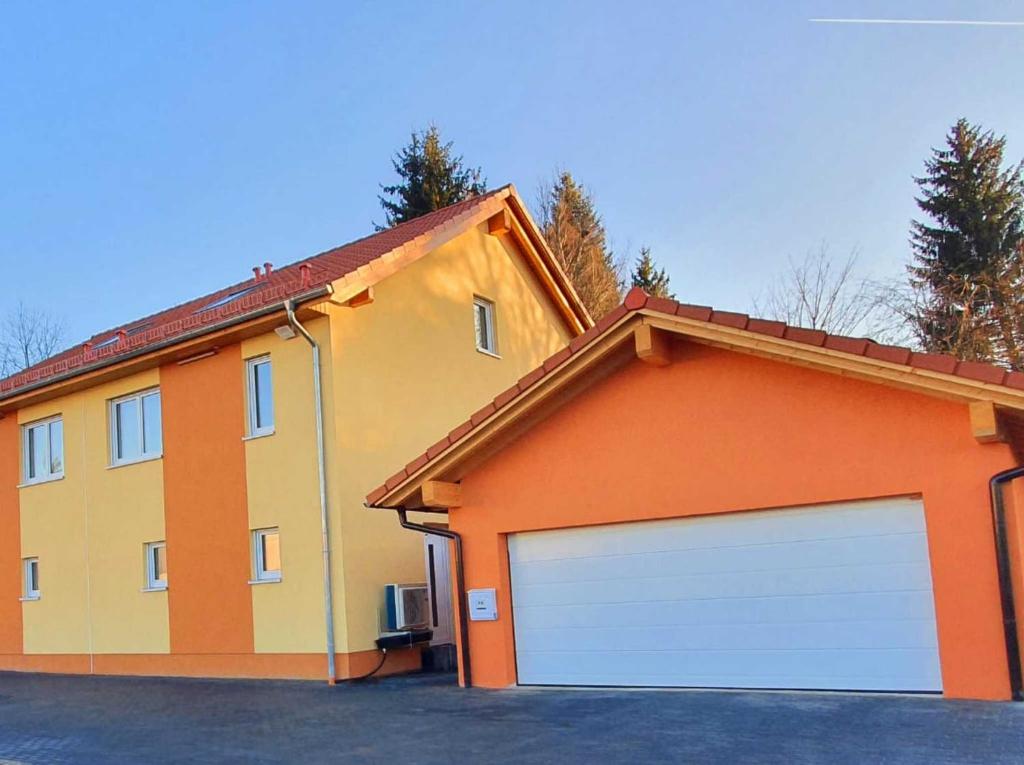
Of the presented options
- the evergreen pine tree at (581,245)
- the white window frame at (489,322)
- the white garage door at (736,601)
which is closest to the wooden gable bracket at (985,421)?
the white garage door at (736,601)

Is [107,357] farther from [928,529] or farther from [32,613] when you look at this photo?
[928,529]

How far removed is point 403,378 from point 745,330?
707cm

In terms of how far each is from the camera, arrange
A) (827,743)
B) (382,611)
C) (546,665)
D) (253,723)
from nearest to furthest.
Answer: (827,743) < (253,723) < (546,665) < (382,611)

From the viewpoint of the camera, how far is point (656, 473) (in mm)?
10875

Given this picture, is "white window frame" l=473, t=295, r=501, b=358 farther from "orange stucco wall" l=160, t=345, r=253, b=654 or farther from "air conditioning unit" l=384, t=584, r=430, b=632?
"air conditioning unit" l=384, t=584, r=430, b=632

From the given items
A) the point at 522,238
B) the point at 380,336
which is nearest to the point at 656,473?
the point at 380,336

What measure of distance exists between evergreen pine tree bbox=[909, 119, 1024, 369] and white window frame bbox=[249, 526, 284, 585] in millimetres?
20225

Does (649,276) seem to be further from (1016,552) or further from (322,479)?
(1016,552)

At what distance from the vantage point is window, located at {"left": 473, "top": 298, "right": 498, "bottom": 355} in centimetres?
1841

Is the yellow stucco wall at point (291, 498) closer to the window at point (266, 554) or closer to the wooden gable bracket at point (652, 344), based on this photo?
the window at point (266, 554)

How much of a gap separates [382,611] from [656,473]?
519 cm

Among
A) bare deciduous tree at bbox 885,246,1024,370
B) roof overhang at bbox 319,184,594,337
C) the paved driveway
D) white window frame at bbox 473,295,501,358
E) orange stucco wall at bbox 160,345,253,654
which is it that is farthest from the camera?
bare deciduous tree at bbox 885,246,1024,370

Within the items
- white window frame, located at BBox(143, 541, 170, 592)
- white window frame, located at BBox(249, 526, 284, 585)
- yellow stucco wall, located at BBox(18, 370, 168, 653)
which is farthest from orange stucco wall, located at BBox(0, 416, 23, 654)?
white window frame, located at BBox(249, 526, 284, 585)

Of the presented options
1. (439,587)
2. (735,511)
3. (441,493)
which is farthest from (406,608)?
(735,511)
